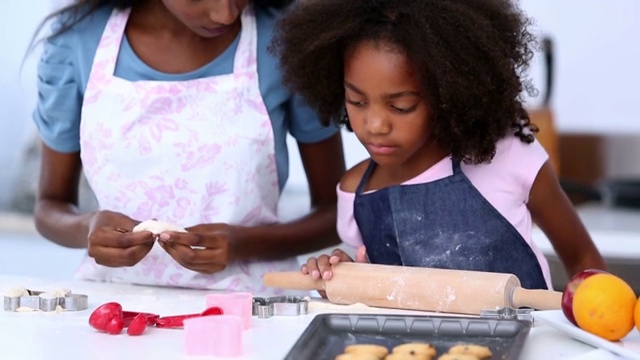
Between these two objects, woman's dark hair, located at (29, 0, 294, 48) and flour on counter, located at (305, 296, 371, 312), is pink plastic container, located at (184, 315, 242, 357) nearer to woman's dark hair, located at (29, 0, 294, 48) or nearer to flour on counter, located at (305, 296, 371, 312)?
flour on counter, located at (305, 296, 371, 312)

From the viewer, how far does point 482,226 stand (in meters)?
1.66

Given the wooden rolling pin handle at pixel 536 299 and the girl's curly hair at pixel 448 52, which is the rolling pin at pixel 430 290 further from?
the girl's curly hair at pixel 448 52

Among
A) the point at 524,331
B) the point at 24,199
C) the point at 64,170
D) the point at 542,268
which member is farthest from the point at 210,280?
the point at 24,199

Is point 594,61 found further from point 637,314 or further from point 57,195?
point 637,314

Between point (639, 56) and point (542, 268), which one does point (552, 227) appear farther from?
point (639, 56)

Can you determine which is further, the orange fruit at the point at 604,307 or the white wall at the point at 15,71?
the white wall at the point at 15,71

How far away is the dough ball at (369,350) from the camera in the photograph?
3.83 feet

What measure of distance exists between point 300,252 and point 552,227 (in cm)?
42

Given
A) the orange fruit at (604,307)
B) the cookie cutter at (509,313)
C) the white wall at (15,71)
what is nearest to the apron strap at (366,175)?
the cookie cutter at (509,313)

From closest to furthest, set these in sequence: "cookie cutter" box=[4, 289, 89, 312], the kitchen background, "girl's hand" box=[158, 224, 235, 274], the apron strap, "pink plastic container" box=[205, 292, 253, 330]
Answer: "pink plastic container" box=[205, 292, 253, 330] < "cookie cutter" box=[4, 289, 89, 312] < "girl's hand" box=[158, 224, 235, 274] < the apron strap < the kitchen background

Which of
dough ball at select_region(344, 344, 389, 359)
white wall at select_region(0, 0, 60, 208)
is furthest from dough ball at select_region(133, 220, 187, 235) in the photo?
white wall at select_region(0, 0, 60, 208)

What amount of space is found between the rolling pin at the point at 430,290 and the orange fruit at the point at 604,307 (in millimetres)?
118

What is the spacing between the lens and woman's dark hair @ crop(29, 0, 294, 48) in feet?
6.02

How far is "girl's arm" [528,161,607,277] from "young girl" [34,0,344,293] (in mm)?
368
